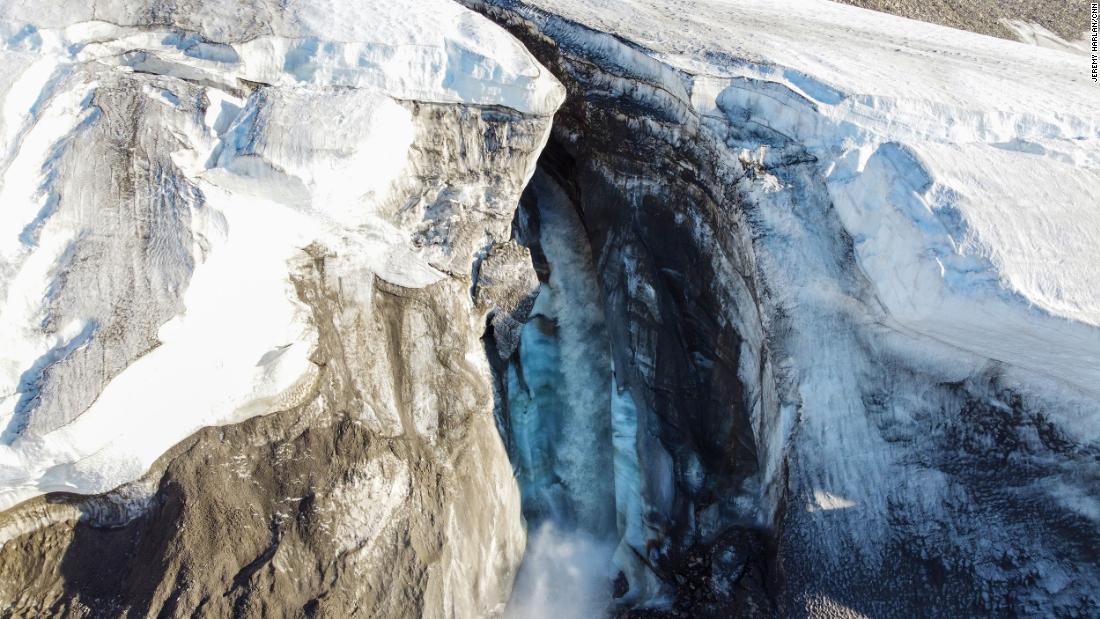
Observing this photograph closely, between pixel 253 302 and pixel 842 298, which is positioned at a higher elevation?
pixel 842 298

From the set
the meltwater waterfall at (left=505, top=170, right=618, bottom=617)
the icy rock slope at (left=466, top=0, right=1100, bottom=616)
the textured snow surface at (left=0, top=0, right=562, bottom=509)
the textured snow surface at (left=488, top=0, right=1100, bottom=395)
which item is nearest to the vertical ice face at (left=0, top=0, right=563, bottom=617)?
the textured snow surface at (left=0, top=0, right=562, bottom=509)

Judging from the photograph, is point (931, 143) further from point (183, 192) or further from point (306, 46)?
point (183, 192)

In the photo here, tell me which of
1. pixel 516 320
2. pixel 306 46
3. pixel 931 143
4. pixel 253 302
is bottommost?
pixel 516 320

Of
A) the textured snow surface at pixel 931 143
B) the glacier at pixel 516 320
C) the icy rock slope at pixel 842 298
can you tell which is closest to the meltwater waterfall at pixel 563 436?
the glacier at pixel 516 320

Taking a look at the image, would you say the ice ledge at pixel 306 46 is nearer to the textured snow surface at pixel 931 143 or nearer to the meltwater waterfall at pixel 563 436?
the textured snow surface at pixel 931 143

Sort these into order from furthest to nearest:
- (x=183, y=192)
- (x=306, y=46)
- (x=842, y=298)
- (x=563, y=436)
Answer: (x=563, y=436) → (x=306, y=46) → (x=842, y=298) → (x=183, y=192)

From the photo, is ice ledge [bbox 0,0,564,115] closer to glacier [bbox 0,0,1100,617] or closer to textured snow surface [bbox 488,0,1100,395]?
glacier [bbox 0,0,1100,617]

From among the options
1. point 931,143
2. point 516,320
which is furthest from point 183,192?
point 931,143
